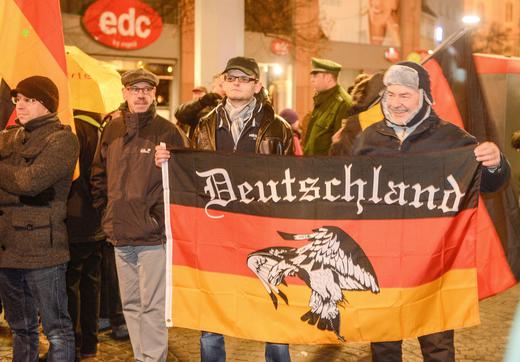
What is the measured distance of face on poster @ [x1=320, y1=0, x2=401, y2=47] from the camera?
91.5ft

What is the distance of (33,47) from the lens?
497cm

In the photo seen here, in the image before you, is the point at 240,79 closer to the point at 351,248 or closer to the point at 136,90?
the point at 136,90

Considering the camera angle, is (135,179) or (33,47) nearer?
(135,179)

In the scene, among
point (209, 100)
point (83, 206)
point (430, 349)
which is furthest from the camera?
point (209, 100)

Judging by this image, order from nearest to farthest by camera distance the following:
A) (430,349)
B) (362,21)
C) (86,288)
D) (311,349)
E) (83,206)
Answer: (430,349), (83,206), (86,288), (311,349), (362,21)

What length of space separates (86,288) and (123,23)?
53.1ft

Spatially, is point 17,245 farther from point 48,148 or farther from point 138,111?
point 138,111

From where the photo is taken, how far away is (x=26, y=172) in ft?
14.1

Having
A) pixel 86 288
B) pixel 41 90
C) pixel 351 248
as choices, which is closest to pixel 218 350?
pixel 351 248

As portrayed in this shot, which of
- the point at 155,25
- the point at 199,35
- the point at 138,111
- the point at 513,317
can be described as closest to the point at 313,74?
the point at 138,111

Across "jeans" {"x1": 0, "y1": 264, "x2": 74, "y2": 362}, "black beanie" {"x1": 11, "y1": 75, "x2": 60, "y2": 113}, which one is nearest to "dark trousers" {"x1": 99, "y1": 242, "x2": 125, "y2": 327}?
"jeans" {"x1": 0, "y1": 264, "x2": 74, "y2": 362}

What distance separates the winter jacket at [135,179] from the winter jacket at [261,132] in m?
0.25

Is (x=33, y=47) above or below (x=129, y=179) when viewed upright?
above

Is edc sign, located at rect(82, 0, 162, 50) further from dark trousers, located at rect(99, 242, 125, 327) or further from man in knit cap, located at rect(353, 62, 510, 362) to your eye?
man in knit cap, located at rect(353, 62, 510, 362)
